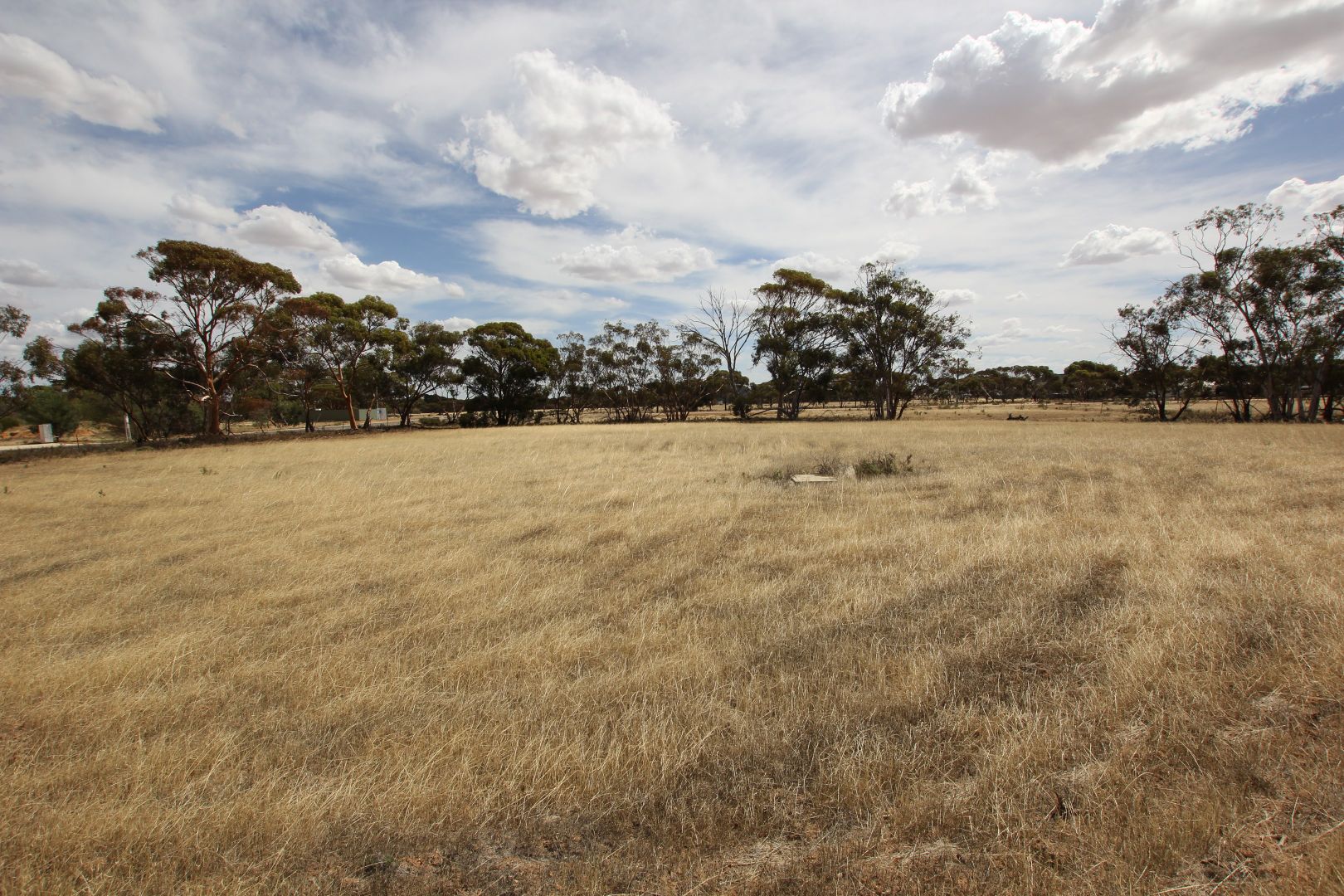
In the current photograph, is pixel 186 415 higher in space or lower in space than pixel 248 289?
lower

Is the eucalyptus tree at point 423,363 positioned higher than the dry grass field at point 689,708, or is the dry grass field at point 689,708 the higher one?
the eucalyptus tree at point 423,363

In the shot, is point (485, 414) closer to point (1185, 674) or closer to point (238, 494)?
point (238, 494)

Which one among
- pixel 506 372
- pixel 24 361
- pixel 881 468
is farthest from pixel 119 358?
pixel 881 468

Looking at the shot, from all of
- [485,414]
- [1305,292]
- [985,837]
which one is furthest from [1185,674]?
[485,414]

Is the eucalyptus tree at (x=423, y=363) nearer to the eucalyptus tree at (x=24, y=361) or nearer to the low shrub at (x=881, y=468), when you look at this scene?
the eucalyptus tree at (x=24, y=361)

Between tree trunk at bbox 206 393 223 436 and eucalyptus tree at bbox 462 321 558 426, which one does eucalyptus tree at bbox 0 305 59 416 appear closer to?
tree trunk at bbox 206 393 223 436

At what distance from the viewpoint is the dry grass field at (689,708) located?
2666 millimetres

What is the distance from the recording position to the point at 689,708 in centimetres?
395

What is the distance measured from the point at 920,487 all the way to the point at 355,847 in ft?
37.9

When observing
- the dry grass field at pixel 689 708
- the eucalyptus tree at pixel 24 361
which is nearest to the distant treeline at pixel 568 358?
the eucalyptus tree at pixel 24 361

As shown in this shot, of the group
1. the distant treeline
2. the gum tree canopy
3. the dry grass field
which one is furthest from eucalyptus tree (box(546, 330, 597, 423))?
the dry grass field

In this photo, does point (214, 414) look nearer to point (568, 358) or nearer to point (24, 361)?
point (24, 361)

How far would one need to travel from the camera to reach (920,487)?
12008mm

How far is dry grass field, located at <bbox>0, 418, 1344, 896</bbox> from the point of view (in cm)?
267
